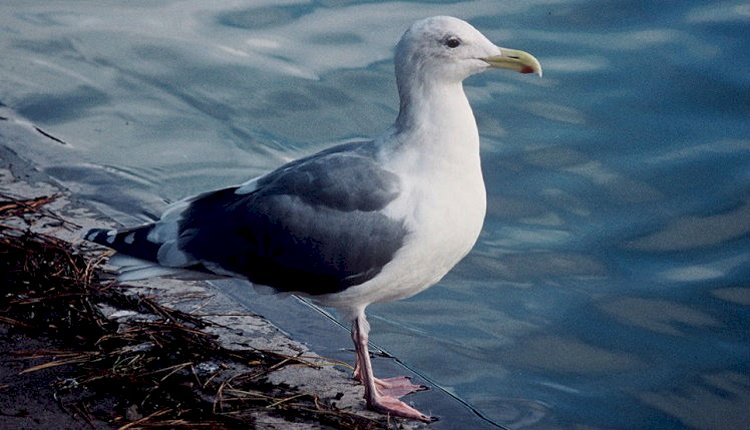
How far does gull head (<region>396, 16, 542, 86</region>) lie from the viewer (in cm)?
434

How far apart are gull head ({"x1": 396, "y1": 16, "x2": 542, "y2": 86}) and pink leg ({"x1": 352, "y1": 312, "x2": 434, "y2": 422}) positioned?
0.93 m

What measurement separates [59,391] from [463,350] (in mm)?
2225

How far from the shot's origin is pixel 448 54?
4340 mm

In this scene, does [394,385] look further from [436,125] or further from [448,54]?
[448,54]

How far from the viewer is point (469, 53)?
4.36m

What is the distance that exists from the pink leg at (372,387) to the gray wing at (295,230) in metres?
0.21

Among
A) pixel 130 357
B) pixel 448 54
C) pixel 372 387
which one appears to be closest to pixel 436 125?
pixel 448 54

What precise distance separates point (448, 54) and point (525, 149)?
357 centimetres

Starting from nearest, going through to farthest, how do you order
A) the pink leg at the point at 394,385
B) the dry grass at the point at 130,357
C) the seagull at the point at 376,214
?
the dry grass at the point at 130,357 < the seagull at the point at 376,214 < the pink leg at the point at 394,385

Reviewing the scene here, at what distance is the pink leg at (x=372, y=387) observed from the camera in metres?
4.29

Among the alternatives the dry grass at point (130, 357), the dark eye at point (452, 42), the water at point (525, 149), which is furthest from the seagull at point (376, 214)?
the water at point (525, 149)

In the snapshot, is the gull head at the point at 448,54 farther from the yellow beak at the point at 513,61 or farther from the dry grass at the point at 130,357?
the dry grass at the point at 130,357

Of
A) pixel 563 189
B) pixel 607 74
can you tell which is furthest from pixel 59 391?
pixel 607 74

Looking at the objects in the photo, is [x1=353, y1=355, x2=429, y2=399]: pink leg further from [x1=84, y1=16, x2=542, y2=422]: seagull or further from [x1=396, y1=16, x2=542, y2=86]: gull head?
[x1=396, y1=16, x2=542, y2=86]: gull head
